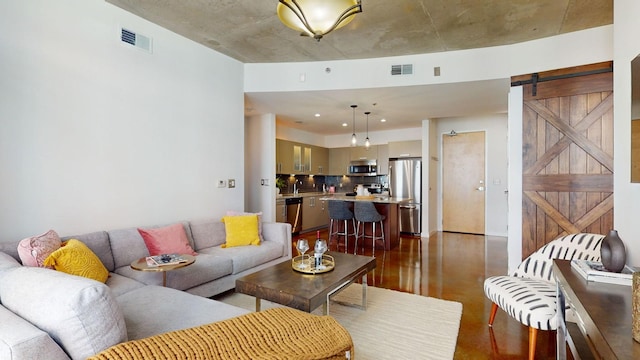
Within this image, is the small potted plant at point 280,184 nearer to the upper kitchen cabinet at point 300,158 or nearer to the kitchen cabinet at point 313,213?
the upper kitchen cabinet at point 300,158

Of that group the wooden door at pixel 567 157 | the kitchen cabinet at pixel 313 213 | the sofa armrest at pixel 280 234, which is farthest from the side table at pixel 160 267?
the kitchen cabinet at pixel 313 213

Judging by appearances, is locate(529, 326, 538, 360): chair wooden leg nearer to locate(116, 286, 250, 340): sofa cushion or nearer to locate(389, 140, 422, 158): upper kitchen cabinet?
locate(116, 286, 250, 340): sofa cushion

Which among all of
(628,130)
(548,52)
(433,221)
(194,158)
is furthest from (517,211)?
(194,158)

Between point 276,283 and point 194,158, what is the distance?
7.56 ft

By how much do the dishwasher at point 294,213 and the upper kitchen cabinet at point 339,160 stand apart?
194cm

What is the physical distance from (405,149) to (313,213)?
263 centimetres

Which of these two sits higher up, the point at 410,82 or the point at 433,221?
the point at 410,82

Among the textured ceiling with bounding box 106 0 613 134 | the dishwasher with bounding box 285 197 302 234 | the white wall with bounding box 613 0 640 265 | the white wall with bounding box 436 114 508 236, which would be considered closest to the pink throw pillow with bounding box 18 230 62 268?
the textured ceiling with bounding box 106 0 613 134

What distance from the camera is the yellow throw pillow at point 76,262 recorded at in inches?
80.2

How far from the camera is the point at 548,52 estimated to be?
369 centimetres

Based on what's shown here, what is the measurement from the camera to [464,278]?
3.84m

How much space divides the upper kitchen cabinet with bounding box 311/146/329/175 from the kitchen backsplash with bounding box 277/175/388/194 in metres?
0.32

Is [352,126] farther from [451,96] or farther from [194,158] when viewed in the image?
[194,158]

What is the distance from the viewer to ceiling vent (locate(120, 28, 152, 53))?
3203 mm
